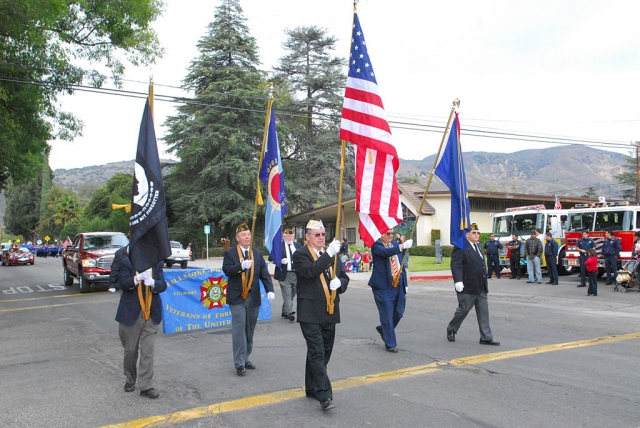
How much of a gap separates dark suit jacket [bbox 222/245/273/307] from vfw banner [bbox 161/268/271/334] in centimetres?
314

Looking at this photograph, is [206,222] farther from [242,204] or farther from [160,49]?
[160,49]

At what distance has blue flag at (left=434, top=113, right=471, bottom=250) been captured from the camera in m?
8.66

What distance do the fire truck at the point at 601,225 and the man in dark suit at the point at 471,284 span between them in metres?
13.1

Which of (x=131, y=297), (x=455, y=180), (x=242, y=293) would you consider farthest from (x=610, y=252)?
(x=131, y=297)

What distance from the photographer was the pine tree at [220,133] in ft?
143

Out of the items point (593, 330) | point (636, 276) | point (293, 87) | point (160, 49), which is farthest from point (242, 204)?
point (593, 330)

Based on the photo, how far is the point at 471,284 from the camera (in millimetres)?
8672

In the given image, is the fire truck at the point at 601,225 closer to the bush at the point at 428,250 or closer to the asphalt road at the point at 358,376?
the asphalt road at the point at 358,376

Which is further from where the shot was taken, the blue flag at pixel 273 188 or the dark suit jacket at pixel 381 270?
the blue flag at pixel 273 188

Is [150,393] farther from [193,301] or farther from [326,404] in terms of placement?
[193,301]

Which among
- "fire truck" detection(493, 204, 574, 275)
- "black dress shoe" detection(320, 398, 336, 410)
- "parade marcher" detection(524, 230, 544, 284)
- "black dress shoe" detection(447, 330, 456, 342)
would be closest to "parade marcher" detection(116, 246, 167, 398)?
"black dress shoe" detection(320, 398, 336, 410)

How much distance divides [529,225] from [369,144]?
709 inches

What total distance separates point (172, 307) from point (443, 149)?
18.5 ft

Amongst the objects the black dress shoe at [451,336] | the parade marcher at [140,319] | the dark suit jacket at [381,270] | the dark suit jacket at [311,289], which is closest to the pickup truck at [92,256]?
the dark suit jacket at [381,270]
